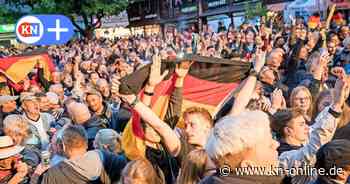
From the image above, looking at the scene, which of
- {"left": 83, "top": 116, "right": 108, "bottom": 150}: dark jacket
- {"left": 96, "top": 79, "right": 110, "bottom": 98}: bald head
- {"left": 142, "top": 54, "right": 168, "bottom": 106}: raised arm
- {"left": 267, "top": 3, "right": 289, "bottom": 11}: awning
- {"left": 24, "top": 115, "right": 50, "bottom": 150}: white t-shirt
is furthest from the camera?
{"left": 267, "top": 3, "right": 289, "bottom": 11}: awning

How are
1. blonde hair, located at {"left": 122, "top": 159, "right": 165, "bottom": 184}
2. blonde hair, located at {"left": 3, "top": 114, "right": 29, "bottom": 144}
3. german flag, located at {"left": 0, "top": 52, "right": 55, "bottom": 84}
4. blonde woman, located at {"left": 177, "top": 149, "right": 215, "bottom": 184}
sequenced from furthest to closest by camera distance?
german flag, located at {"left": 0, "top": 52, "right": 55, "bottom": 84}, blonde hair, located at {"left": 3, "top": 114, "right": 29, "bottom": 144}, blonde hair, located at {"left": 122, "top": 159, "right": 165, "bottom": 184}, blonde woman, located at {"left": 177, "top": 149, "right": 215, "bottom": 184}

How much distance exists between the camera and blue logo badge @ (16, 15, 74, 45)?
320 inches

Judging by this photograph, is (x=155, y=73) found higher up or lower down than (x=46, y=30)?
lower down

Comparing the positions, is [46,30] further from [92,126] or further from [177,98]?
[177,98]

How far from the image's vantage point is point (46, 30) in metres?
8.29

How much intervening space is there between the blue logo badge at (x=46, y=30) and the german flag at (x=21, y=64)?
1.48m

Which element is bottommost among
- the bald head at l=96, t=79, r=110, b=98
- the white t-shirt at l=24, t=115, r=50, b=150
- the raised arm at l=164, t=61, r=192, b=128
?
the white t-shirt at l=24, t=115, r=50, b=150

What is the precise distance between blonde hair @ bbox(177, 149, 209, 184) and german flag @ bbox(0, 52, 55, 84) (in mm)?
6687

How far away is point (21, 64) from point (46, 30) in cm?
191

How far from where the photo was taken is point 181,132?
4477 millimetres

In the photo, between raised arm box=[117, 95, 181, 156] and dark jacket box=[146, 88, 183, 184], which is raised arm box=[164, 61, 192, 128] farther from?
raised arm box=[117, 95, 181, 156]

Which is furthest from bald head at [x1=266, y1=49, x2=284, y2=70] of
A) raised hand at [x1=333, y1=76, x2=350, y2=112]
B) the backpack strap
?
the backpack strap

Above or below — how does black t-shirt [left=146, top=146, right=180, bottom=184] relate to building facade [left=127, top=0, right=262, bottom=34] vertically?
below

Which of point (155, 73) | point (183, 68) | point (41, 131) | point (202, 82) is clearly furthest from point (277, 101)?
point (41, 131)
